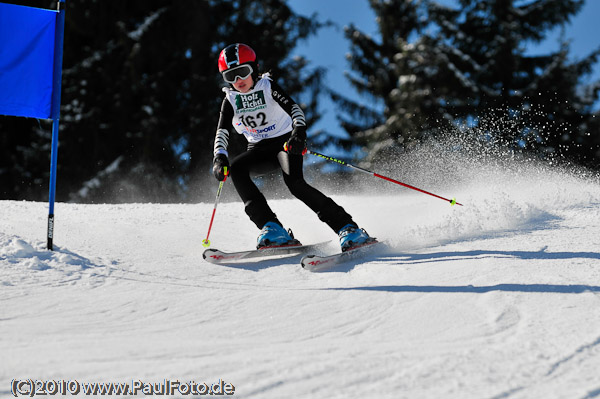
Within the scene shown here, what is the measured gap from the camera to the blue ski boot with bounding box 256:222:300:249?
4059 mm

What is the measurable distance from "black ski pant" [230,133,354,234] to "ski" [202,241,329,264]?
26 cm

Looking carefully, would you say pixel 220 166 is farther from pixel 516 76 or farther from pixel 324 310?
pixel 516 76

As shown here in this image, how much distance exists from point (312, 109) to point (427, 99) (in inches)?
154

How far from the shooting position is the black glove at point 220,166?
4051 mm

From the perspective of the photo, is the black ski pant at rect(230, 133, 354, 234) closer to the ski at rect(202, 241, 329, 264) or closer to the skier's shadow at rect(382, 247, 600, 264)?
the ski at rect(202, 241, 329, 264)

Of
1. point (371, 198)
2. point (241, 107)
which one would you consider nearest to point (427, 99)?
point (371, 198)

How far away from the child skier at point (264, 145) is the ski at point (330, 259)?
0.06 metres

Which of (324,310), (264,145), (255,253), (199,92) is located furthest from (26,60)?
(199,92)

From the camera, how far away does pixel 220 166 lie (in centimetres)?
410

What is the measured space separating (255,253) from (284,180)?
1.99ft

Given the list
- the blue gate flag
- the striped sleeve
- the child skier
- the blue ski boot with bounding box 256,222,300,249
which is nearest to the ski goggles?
→ the child skier

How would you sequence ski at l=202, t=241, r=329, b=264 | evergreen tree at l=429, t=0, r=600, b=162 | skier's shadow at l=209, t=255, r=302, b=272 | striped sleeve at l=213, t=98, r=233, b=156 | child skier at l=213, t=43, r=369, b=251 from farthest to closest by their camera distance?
1. evergreen tree at l=429, t=0, r=600, b=162
2. striped sleeve at l=213, t=98, r=233, b=156
3. child skier at l=213, t=43, r=369, b=251
4. ski at l=202, t=241, r=329, b=264
5. skier's shadow at l=209, t=255, r=302, b=272

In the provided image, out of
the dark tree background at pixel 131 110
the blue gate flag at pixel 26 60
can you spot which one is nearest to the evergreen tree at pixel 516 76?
the dark tree background at pixel 131 110

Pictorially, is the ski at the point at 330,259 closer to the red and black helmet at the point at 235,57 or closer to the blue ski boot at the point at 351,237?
the blue ski boot at the point at 351,237
